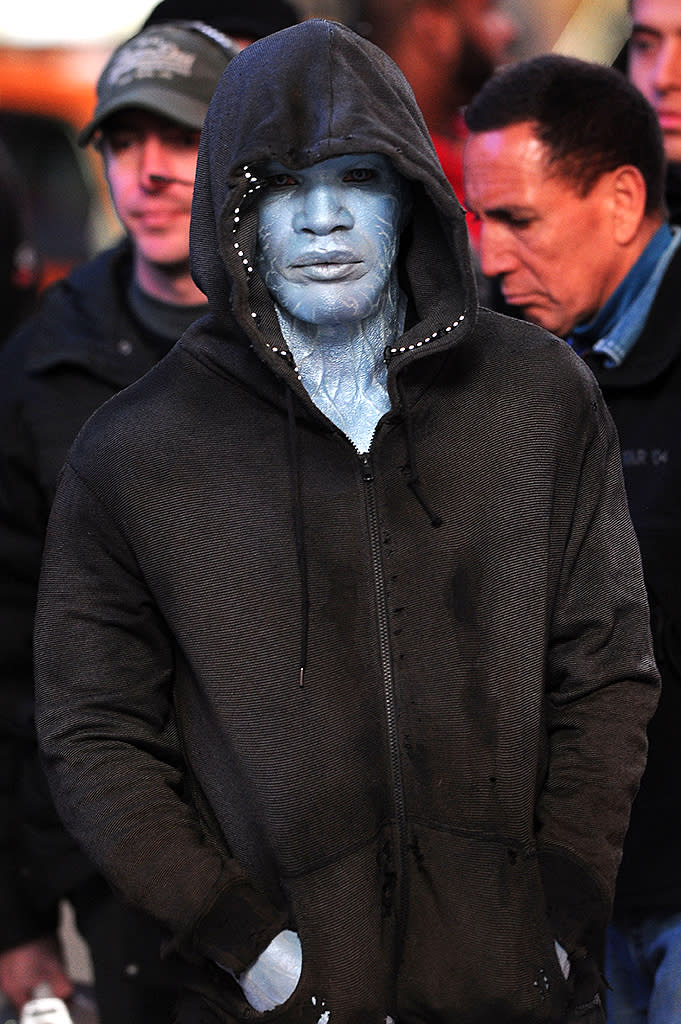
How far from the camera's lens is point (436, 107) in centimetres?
539

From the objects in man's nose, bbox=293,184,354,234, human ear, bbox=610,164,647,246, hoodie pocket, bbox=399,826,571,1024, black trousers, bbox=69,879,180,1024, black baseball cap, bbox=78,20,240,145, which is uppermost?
black baseball cap, bbox=78,20,240,145

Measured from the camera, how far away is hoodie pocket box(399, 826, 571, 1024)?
2.40m

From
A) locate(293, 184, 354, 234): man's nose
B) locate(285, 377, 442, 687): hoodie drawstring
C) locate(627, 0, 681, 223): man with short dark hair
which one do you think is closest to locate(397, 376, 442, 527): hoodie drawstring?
locate(285, 377, 442, 687): hoodie drawstring

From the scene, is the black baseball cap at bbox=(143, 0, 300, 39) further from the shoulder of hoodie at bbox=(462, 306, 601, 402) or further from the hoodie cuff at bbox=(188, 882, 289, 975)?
the hoodie cuff at bbox=(188, 882, 289, 975)

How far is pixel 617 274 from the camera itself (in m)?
3.41

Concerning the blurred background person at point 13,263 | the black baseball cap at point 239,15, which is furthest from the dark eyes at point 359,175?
the blurred background person at point 13,263

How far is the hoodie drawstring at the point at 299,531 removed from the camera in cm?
241

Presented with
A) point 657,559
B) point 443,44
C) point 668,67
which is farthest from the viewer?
point 443,44

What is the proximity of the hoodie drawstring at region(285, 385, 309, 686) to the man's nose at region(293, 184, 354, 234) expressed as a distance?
251mm

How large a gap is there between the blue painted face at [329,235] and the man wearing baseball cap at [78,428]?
3.88ft

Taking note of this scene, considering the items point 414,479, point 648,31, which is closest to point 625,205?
point 648,31

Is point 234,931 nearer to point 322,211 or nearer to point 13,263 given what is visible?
point 322,211

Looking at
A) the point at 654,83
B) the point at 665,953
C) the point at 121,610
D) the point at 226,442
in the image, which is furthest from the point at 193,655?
the point at 654,83

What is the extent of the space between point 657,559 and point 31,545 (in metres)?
1.34
